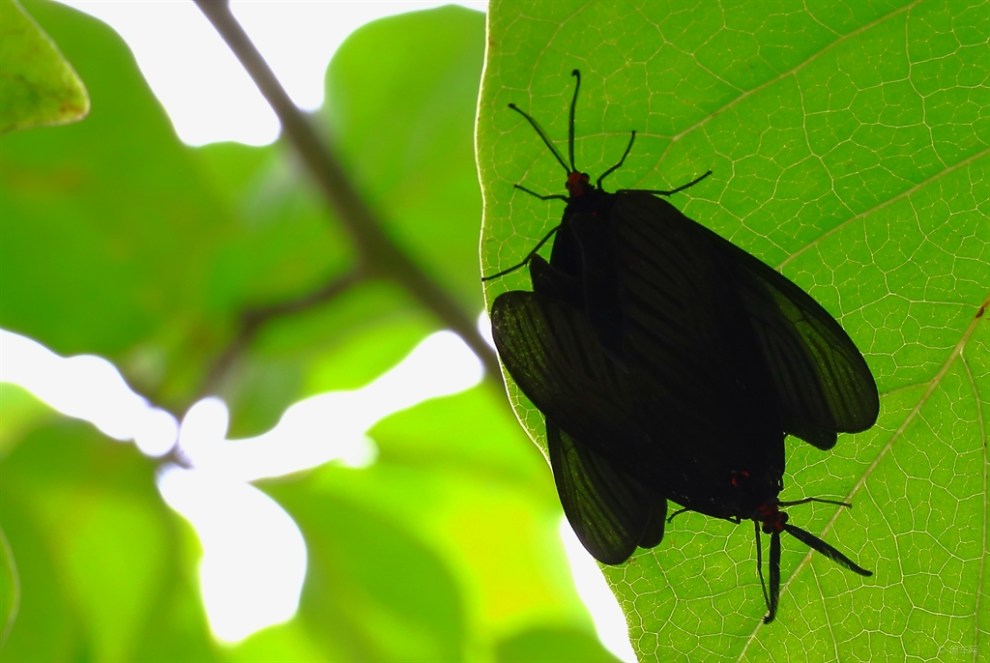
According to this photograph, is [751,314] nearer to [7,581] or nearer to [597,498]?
[597,498]

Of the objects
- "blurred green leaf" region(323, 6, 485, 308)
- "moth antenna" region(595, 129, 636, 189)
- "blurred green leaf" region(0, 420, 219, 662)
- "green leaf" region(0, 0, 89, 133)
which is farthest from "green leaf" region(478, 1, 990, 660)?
"blurred green leaf" region(0, 420, 219, 662)

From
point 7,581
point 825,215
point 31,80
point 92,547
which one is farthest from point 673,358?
point 92,547

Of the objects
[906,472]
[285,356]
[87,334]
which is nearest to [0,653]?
[87,334]

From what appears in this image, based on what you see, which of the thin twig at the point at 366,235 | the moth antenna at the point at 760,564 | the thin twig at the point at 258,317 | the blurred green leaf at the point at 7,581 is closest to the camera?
the moth antenna at the point at 760,564

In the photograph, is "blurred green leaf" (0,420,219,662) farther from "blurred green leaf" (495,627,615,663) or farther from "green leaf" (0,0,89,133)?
"green leaf" (0,0,89,133)

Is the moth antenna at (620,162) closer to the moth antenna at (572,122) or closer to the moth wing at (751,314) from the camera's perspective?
the moth antenna at (572,122)

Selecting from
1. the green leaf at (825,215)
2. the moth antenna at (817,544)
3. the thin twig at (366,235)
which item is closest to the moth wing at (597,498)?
the green leaf at (825,215)
